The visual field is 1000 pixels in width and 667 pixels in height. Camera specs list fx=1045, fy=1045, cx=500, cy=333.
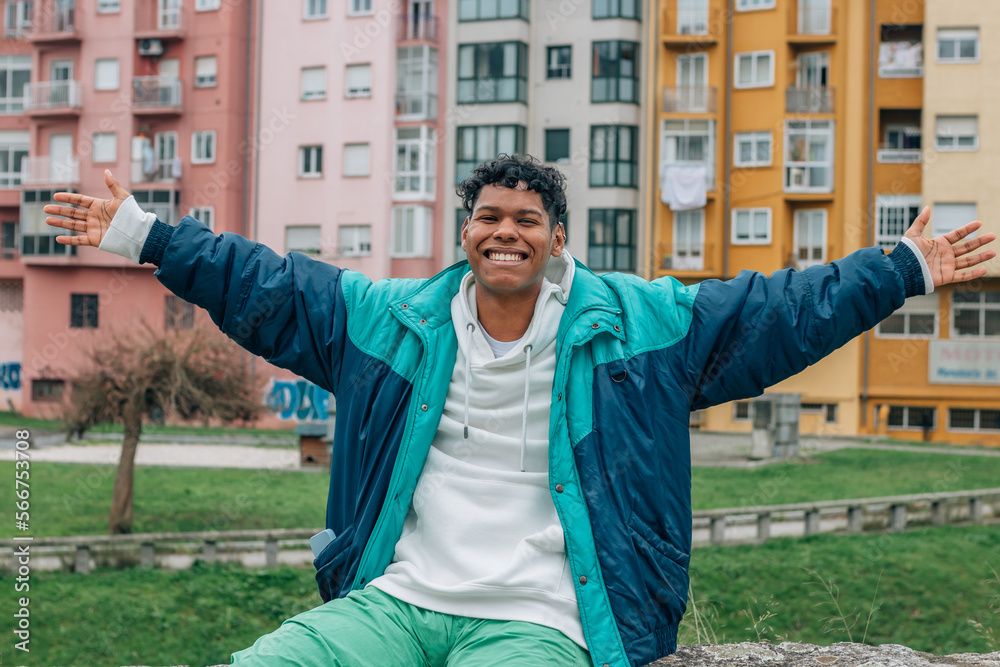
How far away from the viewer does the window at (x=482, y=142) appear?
34938mm

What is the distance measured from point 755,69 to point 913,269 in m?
32.4

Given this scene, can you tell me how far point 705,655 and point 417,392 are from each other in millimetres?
1688

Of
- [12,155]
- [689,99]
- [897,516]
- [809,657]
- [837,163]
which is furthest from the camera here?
[12,155]

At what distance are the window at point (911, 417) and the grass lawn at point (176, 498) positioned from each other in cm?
1961

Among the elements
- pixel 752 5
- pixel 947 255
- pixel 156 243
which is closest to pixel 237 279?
pixel 156 243

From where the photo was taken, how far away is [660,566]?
3.40m

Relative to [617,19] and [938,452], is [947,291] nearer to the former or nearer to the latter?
[938,452]

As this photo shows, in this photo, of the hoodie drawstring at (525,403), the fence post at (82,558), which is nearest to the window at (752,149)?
the fence post at (82,558)

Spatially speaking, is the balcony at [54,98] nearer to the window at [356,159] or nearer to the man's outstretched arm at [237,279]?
the window at [356,159]

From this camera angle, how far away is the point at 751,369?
3600 millimetres

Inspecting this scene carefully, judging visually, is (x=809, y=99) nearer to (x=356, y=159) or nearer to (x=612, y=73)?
(x=612, y=73)

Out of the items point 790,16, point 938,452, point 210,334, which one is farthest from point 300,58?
point 938,452

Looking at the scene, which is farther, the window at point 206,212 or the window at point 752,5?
the window at point 206,212

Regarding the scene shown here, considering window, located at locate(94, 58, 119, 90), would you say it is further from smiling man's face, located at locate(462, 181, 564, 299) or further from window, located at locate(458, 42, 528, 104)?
smiling man's face, located at locate(462, 181, 564, 299)
